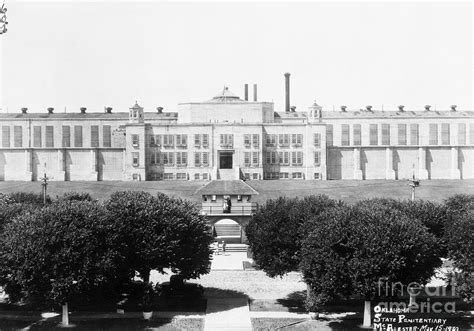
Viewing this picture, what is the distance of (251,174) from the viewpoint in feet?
325

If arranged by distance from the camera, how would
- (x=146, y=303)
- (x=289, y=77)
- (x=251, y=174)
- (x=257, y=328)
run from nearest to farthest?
(x=257, y=328) → (x=146, y=303) → (x=251, y=174) → (x=289, y=77)

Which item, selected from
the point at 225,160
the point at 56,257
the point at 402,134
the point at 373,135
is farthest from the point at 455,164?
the point at 56,257

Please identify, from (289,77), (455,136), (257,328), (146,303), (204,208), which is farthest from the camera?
(289,77)

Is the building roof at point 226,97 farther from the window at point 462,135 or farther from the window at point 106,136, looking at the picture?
the window at point 462,135

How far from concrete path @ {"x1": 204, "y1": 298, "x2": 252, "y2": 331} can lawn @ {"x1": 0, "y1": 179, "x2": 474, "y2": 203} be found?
3914cm

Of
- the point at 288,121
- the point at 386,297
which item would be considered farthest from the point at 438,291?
the point at 288,121

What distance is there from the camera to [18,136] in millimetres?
106688

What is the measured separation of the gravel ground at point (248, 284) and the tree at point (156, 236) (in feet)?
12.1

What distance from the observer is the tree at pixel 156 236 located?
41719mm

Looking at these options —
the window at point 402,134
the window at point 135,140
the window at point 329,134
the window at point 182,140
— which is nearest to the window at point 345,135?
the window at point 329,134

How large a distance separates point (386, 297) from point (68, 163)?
77931 mm

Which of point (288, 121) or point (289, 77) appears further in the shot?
point (289, 77)

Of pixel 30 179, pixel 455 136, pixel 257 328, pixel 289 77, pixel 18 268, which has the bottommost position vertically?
pixel 257 328

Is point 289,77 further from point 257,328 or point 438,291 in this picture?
point 257,328
